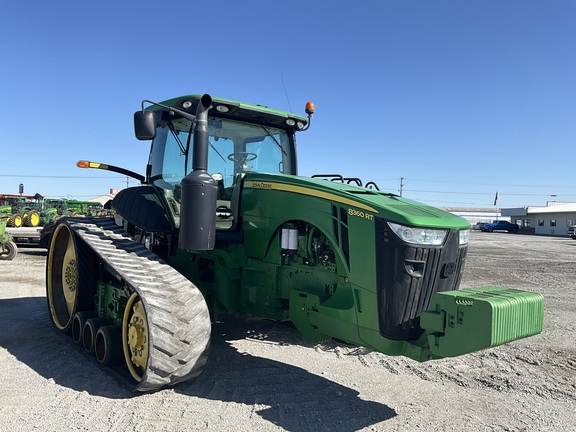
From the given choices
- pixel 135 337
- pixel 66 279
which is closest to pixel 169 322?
pixel 135 337

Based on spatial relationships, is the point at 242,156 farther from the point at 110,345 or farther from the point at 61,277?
the point at 61,277

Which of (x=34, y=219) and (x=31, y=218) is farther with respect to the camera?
(x=34, y=219)

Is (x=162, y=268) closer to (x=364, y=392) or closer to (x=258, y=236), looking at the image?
(x=258, y=236)

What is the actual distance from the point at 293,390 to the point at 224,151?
2414 millimetres

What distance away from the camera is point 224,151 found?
5.05 m

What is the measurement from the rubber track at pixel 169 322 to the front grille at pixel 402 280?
4.58ft

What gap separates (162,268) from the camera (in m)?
4.20

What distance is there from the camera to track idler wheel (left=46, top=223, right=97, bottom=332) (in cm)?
514

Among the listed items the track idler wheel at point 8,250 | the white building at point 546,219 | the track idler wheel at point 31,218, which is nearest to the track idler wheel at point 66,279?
the track idler wheel at point 8,250

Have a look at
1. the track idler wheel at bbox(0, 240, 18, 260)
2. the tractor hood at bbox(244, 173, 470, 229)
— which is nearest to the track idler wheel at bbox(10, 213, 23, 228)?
the track idler wheel at bbox(0, 240, 18, 260)

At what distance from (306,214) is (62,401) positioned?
2.37m

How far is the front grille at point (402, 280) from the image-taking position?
3.50 metres

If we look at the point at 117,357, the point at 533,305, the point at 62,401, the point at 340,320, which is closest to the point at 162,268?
the point at 117,357

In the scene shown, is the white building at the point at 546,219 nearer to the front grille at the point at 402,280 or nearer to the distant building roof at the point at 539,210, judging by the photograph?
the distant building roof at the point at 539,210
